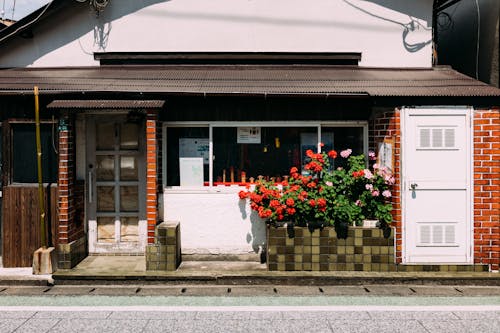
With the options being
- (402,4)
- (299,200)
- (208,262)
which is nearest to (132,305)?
(208,262)

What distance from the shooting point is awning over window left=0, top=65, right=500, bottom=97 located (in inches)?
313

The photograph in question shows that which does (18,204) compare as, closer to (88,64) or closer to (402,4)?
(88,64)

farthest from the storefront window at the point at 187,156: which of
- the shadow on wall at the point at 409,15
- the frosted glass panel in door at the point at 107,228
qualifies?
the shadow on wall at the point at 409,15

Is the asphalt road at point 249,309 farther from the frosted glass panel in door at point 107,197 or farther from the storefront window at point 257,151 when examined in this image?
the storefront window at point 257,151

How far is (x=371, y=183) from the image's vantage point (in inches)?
312

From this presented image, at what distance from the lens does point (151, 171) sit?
8109mm

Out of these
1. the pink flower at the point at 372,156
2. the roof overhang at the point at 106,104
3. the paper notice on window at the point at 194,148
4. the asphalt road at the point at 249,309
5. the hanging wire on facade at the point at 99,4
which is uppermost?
the hanging wire on facade at the point at 99,4

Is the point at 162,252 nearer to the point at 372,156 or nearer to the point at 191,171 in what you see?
the point at 191,171

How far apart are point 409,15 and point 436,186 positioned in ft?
11.9

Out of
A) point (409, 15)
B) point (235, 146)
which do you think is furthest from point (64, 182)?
point (409, 15)

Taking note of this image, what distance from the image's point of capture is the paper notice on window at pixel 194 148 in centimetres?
881

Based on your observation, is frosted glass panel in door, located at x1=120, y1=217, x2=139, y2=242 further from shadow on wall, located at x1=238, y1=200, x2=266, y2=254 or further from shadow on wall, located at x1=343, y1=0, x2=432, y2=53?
shadow on wall, located at x1=343, y1=0, x2=432, y2=53

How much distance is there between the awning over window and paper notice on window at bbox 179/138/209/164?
1.07 meters

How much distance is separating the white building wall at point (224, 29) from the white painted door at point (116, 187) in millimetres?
1609
